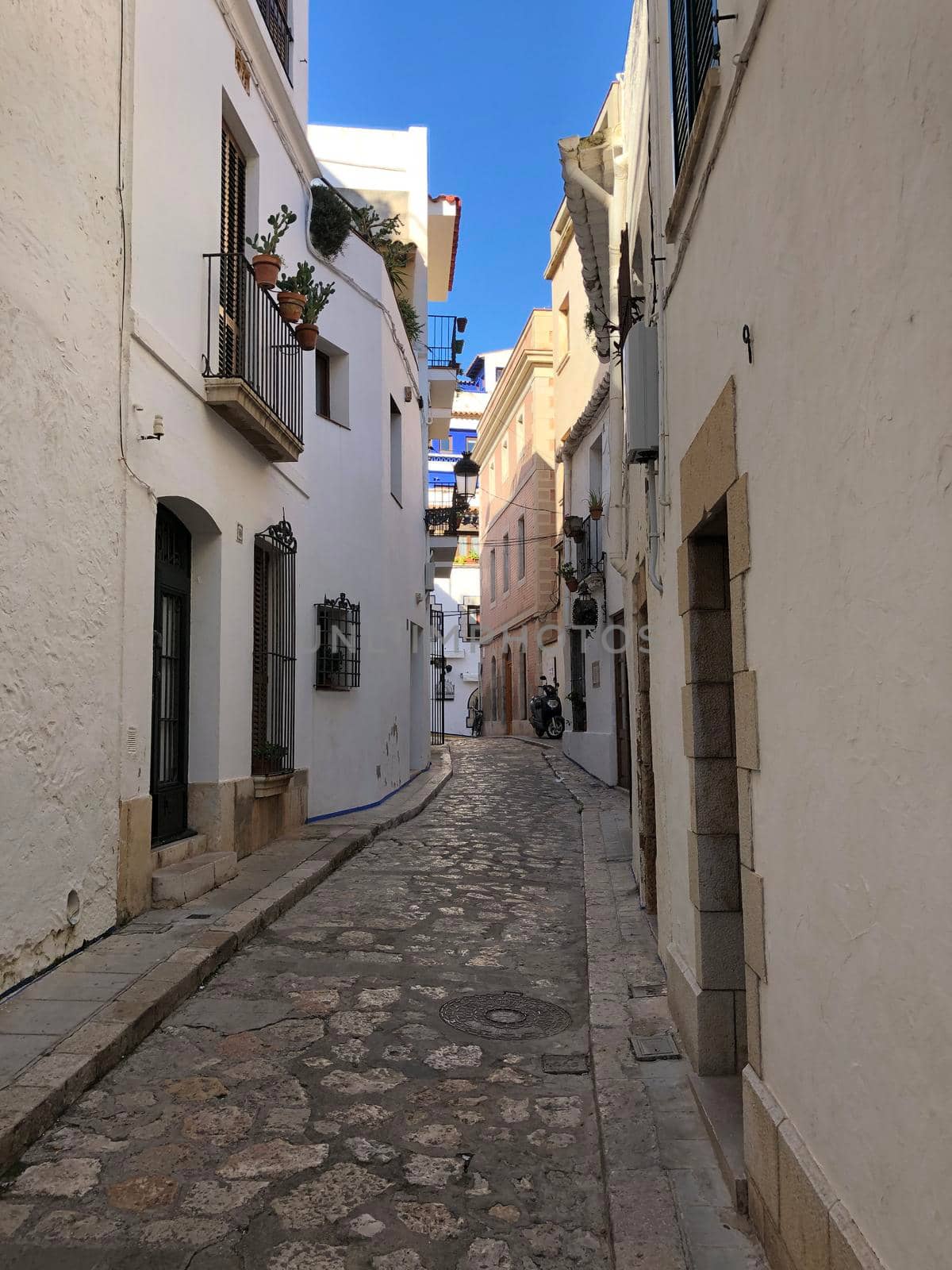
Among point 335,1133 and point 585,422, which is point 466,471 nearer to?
point 585,422

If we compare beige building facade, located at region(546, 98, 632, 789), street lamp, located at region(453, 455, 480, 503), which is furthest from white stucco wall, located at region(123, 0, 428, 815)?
street lamp, located at region(453, 455, 480, 503)

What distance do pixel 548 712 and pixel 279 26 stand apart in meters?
15.4

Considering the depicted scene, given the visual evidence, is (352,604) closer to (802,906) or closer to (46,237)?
(46,237)

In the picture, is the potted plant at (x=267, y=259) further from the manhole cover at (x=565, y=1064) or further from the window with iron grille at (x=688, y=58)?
the manhole cover at (x=565, y=1064)

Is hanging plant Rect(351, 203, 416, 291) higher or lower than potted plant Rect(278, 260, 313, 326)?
higher

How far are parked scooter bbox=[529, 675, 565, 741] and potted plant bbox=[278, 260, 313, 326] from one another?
14.2 metres

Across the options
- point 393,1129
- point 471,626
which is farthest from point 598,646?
point 471,626

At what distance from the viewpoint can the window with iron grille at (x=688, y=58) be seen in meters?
3.53

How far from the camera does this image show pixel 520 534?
26.0m

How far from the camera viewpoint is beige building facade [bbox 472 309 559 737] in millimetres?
23719

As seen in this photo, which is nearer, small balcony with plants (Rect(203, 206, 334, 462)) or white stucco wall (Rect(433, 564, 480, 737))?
small balcony with plants (Rect(203, 206, 334, 462))

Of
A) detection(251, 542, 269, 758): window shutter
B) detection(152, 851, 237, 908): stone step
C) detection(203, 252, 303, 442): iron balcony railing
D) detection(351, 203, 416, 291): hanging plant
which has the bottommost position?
detection(152, 851, 237, 908): stone step

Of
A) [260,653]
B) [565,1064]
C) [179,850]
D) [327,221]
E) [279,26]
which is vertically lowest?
[565,1064]

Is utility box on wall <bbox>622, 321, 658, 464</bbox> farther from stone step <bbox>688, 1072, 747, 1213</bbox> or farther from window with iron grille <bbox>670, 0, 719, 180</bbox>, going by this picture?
stone step <bbox>688, 1072, 747, 1213</bbox>
